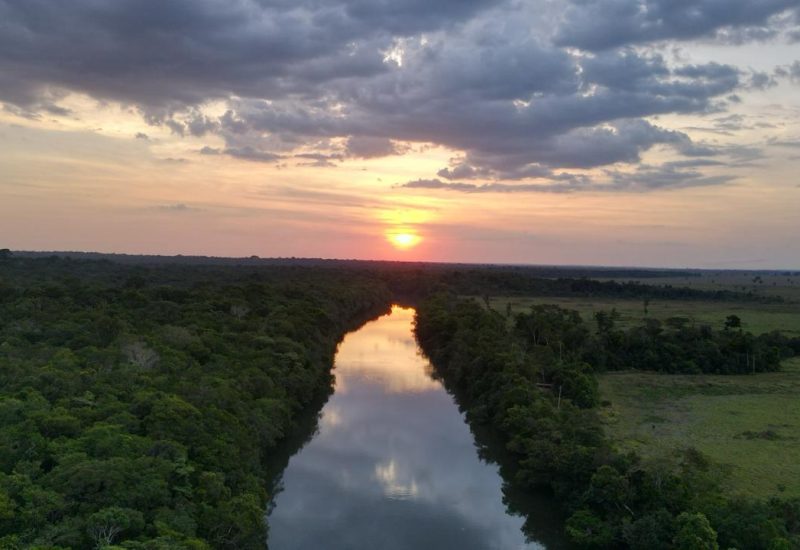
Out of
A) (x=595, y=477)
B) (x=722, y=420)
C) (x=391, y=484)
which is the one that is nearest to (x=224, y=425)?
A: (x=391, y=484)

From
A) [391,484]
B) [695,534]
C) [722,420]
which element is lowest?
[391,484]

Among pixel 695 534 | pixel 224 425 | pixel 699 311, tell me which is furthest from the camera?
pixel 699 311

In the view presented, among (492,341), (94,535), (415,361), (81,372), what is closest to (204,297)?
(415,361)

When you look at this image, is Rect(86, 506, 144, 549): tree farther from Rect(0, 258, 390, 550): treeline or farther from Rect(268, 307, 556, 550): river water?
Rect(268, 307, 556, 550): river water

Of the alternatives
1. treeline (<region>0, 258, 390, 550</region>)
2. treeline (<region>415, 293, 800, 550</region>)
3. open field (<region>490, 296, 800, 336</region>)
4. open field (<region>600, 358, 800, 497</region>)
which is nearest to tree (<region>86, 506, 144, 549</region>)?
treeline (<region>0, 258, 390, 550</region>)

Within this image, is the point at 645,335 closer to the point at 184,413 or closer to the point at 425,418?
Result: the point at 425,418

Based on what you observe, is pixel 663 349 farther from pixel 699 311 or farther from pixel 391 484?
pixel 699 311
